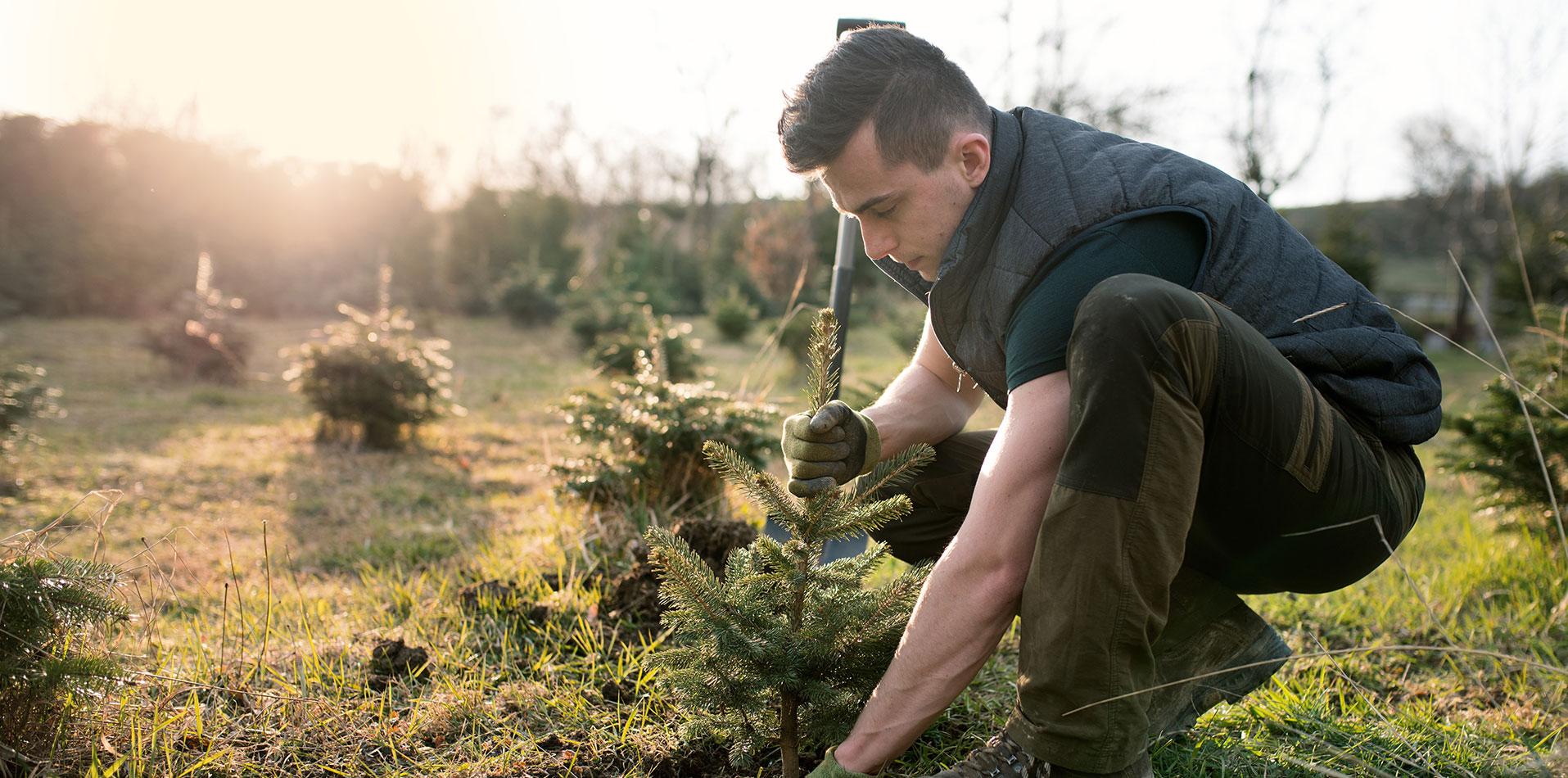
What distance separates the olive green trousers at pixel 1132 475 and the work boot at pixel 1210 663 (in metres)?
0.42

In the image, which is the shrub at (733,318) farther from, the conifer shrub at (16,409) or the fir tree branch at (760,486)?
the fir tree branch at (760,486)

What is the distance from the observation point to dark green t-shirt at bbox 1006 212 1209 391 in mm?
1445

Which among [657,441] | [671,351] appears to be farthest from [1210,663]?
[671,351]

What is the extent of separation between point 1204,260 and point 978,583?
802 mm

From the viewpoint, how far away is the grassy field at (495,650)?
1698 millimetres

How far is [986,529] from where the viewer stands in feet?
4.51

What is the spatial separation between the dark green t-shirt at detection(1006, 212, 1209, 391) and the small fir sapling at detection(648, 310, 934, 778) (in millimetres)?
260

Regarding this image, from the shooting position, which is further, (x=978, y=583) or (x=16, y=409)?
(x=16, y=409)

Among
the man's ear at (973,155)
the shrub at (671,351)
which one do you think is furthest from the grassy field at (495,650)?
the shrub at (671,351)

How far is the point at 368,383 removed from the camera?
598cm

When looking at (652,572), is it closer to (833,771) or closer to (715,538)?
(715,538)

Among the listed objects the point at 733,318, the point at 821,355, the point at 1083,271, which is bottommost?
the point at 733,318

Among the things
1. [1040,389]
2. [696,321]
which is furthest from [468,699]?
[696,321]

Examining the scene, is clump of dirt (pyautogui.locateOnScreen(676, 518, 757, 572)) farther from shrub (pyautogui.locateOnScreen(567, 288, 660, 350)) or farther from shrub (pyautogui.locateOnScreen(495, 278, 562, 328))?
shrub (pyautogui.locateOnScreen(495, 278, 562, 328))
